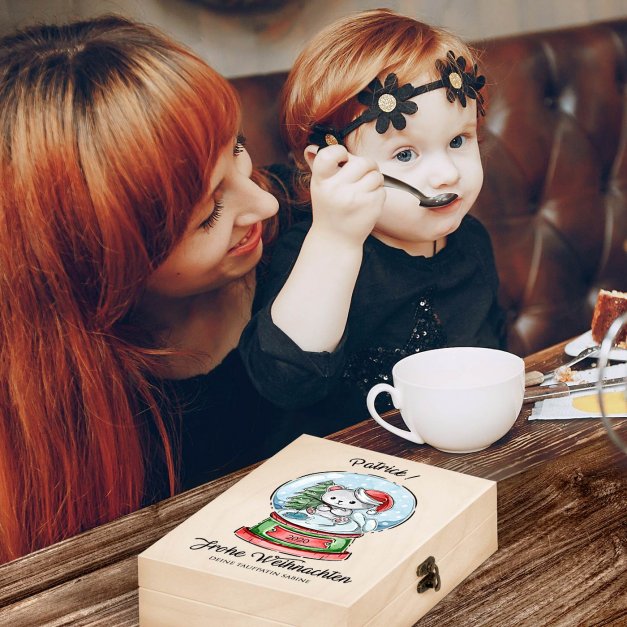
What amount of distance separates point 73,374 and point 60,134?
0.24 m

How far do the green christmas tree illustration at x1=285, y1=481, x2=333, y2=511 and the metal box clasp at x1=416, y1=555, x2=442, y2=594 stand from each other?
11cm

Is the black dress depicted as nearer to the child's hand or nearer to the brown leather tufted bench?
the child's hand

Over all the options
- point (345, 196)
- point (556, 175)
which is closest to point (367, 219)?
point (345, 196)

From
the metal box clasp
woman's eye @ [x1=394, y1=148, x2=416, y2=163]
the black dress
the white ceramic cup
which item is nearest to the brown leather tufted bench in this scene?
the black dress

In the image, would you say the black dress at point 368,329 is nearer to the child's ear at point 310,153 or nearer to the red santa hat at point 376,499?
the child's ear at point 310,153

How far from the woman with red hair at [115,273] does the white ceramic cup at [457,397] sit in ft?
0.72

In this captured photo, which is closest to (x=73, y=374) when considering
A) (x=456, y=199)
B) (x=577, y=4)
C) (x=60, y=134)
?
(x=60, y=134)

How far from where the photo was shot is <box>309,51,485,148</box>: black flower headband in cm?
96

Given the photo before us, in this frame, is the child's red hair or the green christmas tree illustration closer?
the green christmas tree illustration

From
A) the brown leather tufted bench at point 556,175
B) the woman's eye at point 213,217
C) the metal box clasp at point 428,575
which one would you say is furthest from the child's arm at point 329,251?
the brown leather tufted bench at point 556,175

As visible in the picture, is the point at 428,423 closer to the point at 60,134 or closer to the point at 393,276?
the point at 393,276

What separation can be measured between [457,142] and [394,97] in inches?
4.3

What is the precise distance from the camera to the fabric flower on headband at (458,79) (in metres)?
0.98

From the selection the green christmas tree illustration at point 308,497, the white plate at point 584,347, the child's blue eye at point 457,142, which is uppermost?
the child's blue eye at point 457,142
